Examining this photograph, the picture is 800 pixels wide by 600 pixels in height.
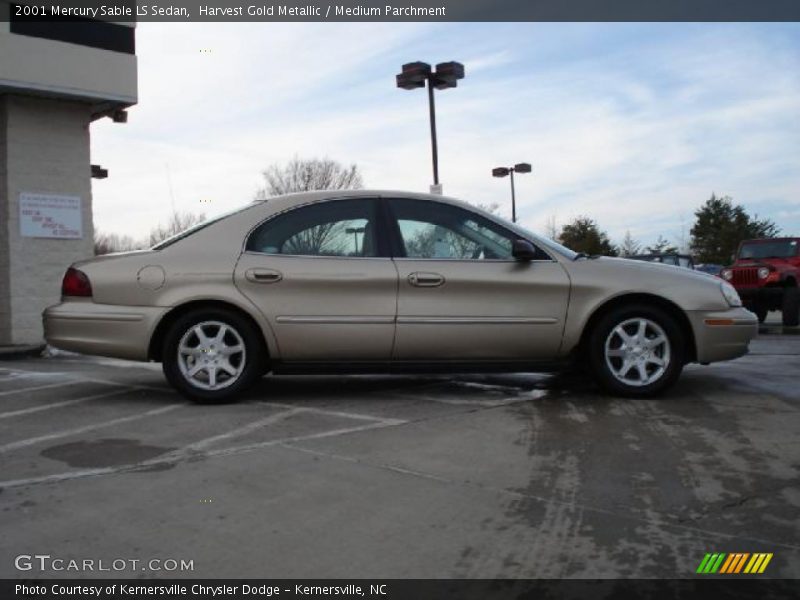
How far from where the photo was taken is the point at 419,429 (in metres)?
4.75

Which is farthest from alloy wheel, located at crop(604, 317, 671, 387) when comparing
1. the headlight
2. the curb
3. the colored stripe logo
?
the curb

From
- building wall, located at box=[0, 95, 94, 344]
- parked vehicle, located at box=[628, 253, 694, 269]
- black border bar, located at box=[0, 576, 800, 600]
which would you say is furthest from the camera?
parked vehicle, located at box=[628, 253, 694, 269]

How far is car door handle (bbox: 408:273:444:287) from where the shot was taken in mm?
5488

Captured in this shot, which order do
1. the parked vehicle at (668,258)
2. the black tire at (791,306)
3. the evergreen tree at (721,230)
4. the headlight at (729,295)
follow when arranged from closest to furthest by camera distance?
the headlight at (729,295), the black tire at (791,306), the parked vehicle at (668,258), the evergreen tree at (721,230)

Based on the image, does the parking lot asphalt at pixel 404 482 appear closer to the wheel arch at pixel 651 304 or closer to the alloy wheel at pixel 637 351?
the alloy wheel at pixel 637 351

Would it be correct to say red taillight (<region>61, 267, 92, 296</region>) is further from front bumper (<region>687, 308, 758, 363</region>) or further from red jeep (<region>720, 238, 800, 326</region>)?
red jeep (<region>720, 238, 800, 326</region>)

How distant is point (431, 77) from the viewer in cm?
1606

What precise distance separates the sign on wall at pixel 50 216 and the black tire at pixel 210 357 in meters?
5.63

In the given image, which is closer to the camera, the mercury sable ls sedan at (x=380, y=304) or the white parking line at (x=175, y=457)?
the white parking line at (x=175, y=457)

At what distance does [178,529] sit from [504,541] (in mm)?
1313

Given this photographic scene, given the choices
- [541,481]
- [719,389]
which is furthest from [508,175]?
[541,481]

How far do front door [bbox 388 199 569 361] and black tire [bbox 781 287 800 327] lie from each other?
943cm

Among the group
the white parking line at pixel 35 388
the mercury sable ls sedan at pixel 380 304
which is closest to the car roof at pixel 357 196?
the mercury sable ls sedan at pixel 380 304

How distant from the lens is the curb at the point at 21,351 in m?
9.12
